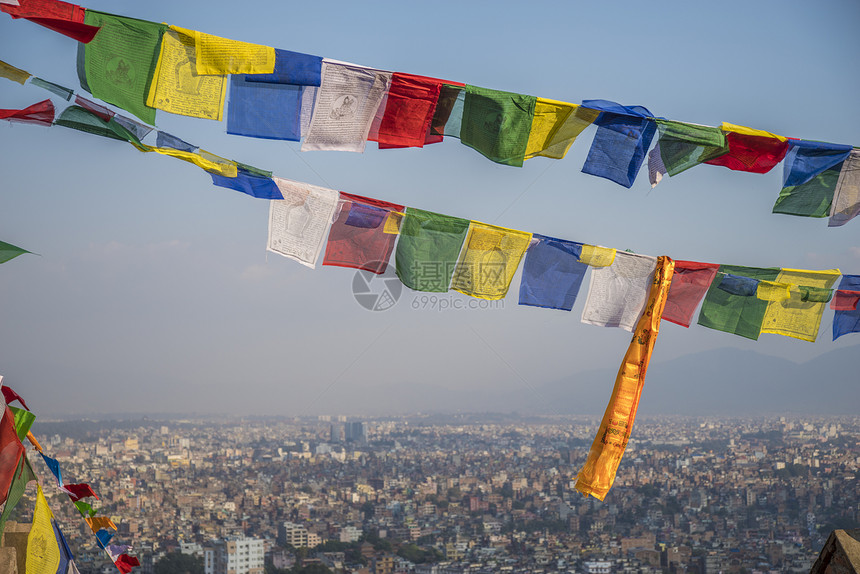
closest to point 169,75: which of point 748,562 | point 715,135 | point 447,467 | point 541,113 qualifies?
point 541,113

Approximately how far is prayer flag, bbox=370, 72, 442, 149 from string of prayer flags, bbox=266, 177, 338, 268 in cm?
52

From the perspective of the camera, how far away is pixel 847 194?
510 centimetres

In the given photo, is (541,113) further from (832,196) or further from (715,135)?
(832,196)

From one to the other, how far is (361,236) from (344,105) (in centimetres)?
99

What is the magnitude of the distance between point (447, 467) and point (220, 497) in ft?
33.6

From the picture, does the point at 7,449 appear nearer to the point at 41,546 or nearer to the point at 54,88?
the point at 41,546

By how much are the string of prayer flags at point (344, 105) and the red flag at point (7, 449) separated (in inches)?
92.9

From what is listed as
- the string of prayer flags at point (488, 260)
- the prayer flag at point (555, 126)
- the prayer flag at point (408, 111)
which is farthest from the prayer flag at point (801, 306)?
the prayer flag at point (408, 111)

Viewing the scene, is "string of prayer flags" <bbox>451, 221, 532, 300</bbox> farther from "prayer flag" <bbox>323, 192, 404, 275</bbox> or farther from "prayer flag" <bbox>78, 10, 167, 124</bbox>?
"prayer flag" <bbox>78, 10, 167, 124</bbox>

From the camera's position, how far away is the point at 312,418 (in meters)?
52.3

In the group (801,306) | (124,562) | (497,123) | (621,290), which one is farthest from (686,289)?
(124,562)

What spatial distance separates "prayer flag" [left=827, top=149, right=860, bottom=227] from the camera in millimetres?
4988

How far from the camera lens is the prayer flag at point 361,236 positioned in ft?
14.9

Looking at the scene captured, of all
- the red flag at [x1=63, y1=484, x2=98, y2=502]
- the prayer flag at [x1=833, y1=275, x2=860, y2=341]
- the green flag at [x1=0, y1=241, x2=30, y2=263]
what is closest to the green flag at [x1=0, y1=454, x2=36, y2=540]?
the red flag at [x1=63, y1=484, x2=98, y2=502]
